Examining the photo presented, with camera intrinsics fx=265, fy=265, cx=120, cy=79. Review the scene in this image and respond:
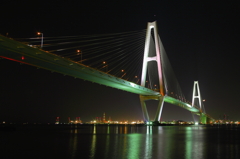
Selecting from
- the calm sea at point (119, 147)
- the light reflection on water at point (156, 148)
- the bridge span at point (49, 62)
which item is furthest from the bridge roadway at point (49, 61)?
the light reflection on water at point (156, 148)

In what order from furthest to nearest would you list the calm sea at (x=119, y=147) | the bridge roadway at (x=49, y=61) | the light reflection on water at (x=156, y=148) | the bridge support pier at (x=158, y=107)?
the bridge support pier at (x=158, y=107), the bridge roadway at (x=49, y=61), the light reflection on water at (x=156, y=148), the calm sea at (x=119, y=147)

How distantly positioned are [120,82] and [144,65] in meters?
7.55

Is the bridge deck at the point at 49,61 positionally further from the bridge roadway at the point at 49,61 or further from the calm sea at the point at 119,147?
the calm sea at the point at 119,147

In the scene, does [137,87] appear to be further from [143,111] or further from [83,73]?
[83,73]

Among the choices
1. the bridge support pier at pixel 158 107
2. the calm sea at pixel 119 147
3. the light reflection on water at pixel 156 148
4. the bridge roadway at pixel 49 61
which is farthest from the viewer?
the bridge support pier at pixel 158 107

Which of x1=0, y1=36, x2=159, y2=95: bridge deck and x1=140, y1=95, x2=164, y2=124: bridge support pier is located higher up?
x1=0, y1=36, x2=159, y2=95: bridge deck

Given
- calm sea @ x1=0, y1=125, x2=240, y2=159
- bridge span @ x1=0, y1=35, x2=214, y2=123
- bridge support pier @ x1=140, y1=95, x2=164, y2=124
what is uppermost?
bridge span @ x1=0, y1=35, x2=214, y2=123

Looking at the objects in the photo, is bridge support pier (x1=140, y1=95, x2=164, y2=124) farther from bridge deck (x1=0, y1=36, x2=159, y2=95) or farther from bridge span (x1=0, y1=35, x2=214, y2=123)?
bridge deck (x1=0, y1=36, x2=159, y2=95)

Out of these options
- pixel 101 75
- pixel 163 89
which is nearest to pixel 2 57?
pixel 101 75

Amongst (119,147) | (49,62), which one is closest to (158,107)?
(49,62)

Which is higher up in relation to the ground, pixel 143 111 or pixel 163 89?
pixel 163 89

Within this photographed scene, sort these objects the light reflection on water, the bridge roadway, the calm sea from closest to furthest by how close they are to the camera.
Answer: the calm sea
the light reflection on water
the bridge roadway

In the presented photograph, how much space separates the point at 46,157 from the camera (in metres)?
10.6

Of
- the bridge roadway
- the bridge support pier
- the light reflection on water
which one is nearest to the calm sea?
the light reflection on water
